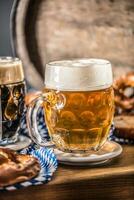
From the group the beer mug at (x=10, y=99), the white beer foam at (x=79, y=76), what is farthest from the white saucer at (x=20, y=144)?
the white beer foam at (x=79, y=76)

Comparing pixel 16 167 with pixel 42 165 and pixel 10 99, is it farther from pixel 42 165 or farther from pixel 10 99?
pixel 10 99

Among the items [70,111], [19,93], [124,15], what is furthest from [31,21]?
[70,111]

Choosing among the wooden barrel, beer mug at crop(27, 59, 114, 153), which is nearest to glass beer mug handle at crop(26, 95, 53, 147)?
beer mug at crop(27, 59, 114, 153)

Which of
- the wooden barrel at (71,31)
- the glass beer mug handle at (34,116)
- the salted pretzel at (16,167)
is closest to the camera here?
the salted pretzel at (16,167)

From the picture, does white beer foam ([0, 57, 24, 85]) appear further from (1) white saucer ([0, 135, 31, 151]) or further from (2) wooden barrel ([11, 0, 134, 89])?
(2) wooden barrel ([11, 0, 134, 89])

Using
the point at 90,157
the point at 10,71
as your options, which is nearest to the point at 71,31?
the point at 10,71

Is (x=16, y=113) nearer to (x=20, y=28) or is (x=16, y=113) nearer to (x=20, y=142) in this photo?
(x=20, y=142)

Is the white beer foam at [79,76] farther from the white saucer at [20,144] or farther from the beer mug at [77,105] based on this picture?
the white saucer at [20,144]
